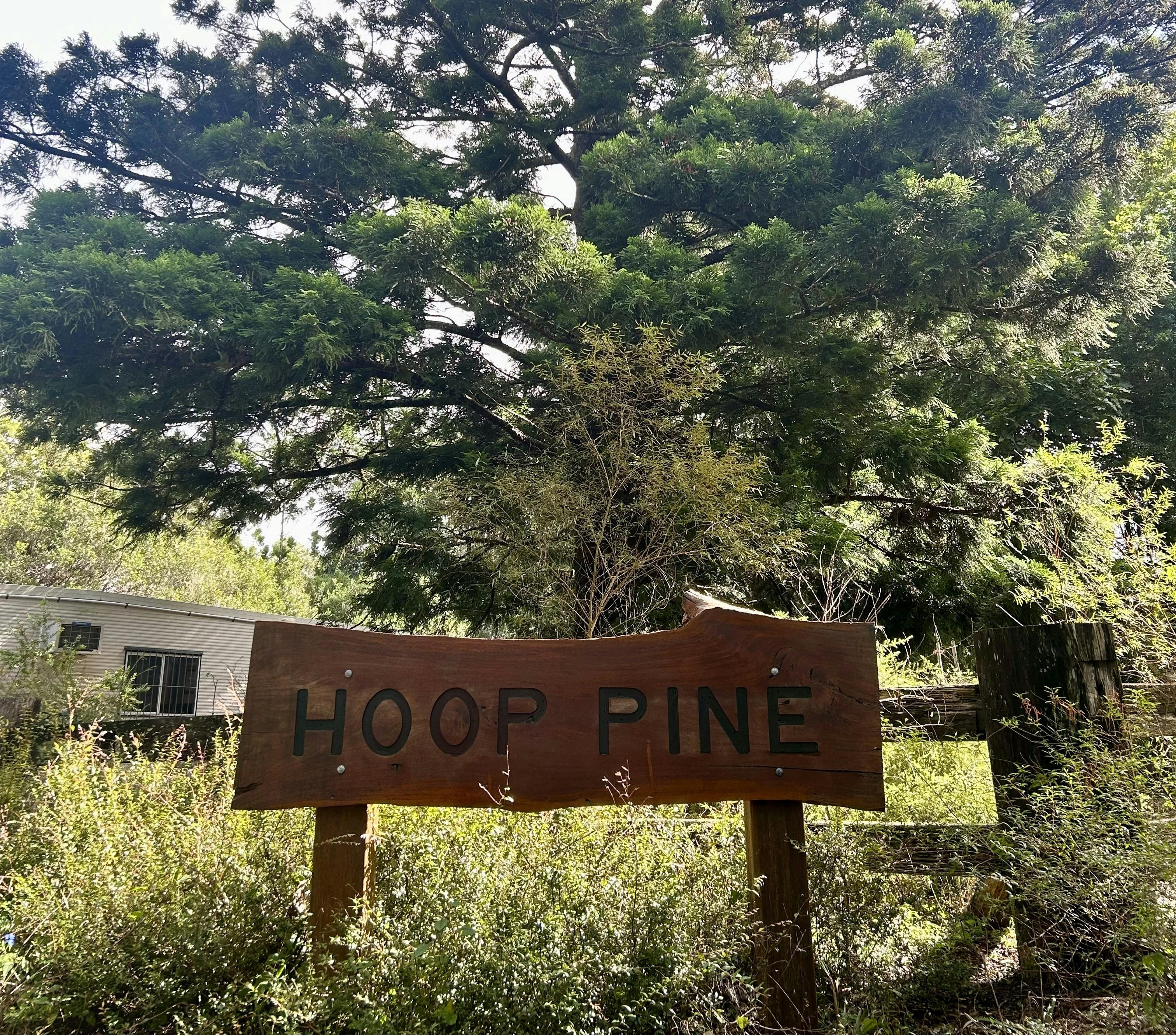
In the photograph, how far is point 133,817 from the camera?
118 inches

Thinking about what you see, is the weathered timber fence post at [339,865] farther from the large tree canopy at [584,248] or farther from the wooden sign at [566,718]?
the large tree canopy at [584,248]

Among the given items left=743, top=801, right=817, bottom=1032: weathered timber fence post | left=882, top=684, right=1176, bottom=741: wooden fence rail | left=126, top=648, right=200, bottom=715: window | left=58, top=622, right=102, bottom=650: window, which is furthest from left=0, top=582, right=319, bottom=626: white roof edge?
left=743, top=801, right=817, bottom=1032: weathered timber fence post

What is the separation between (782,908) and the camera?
8.04 ft

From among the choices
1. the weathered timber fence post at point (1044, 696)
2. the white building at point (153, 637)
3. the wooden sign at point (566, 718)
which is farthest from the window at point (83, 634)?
the weathered timber fence post at point (1044, 696)

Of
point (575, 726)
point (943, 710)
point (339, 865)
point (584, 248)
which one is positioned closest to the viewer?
point (339, 865)

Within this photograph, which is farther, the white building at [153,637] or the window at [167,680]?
the window at [167,680]

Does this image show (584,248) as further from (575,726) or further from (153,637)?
(153,637)

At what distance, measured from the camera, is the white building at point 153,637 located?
12.5 meters

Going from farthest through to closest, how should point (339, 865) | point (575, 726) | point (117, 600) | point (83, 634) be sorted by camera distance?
1. point (117, 600)
2. point (83, 634)
3. point (575, 726)
4. point (339, 865)

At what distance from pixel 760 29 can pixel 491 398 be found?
23.5 feet

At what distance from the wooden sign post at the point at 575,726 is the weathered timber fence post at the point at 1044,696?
75 cm

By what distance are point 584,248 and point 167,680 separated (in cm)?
1107

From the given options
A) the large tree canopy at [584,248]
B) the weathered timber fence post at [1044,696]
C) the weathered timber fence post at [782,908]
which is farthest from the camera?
the large tree canopy at [584,248]

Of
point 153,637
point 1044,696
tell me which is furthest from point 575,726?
point 153,637
